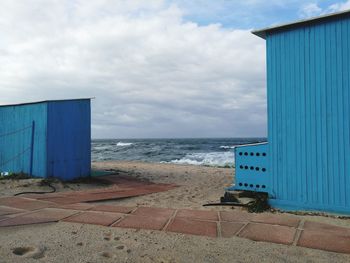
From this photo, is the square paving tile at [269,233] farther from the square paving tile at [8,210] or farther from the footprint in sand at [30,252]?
the square paving tile at [8,210]

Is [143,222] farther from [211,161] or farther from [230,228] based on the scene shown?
[211,161]

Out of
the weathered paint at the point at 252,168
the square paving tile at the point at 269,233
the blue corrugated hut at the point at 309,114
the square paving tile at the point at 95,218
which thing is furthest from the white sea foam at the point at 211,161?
the square paving tile at the point at 269,233

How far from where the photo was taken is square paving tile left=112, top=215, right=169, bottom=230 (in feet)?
16.8

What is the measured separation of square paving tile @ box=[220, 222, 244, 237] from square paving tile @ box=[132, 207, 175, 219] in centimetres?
101

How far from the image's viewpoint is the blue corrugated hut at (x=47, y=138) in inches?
401

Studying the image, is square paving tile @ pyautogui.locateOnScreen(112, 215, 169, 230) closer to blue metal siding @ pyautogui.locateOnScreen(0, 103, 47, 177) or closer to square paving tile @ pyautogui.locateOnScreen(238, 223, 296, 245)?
square paving tile @ pyautogui.locateOnScreen(238, 223, 296, 245)

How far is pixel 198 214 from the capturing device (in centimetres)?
591

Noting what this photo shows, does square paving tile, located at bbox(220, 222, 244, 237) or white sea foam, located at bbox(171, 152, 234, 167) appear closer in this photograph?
square paving tile, located at bbox(220, 222, 244, 237)

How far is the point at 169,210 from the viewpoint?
6266 millimetres

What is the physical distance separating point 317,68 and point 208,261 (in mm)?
3897

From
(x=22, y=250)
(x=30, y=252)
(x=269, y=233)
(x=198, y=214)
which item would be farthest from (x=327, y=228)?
(x=22, y=250)

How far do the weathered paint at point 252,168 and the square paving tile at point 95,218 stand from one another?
2763 mm

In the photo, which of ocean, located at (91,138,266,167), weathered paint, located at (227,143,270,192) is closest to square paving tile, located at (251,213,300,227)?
weathered paint, located at (227,143,270,192)

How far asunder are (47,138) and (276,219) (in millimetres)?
7100
